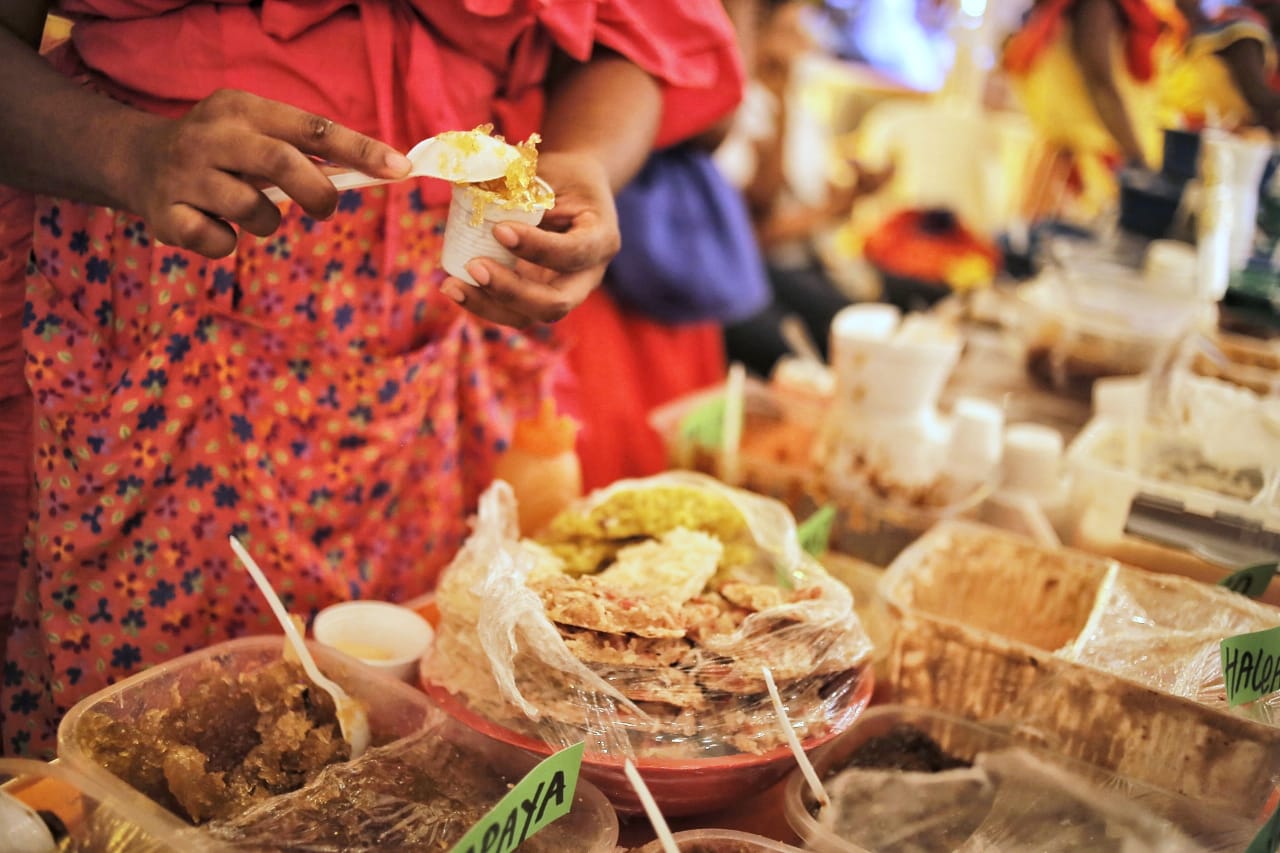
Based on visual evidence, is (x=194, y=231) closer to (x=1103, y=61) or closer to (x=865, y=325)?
(x=865, y=325)

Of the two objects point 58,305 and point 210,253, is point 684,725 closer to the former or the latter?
point 210,253

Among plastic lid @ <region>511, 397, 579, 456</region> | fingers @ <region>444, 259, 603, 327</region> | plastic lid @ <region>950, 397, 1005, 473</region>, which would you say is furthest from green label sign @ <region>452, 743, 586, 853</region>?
plastic lid @ <region>950, 397, 1005, 473</region>

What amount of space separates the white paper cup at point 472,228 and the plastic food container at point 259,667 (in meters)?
0.43

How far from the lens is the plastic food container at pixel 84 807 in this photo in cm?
85

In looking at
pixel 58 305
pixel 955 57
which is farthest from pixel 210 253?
pixel 955 57

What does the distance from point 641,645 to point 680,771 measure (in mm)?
125

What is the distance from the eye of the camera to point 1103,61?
2715mm

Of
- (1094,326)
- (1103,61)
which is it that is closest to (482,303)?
(1094,326)

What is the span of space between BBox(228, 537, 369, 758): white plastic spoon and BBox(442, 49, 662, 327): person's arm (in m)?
0.35

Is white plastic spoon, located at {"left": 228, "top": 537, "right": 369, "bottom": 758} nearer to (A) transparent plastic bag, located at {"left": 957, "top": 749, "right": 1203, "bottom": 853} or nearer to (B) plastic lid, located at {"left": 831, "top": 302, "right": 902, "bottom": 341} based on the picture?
(A) transparent plastic bag, located at {"left": 957, "top": 749, "right": 1203, "bottom": 853}

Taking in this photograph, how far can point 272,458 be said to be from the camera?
125cm

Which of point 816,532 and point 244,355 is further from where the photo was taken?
point 816,532

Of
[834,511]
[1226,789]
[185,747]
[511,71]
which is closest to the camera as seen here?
[185,747]

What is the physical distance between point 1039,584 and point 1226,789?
0.37 meters
